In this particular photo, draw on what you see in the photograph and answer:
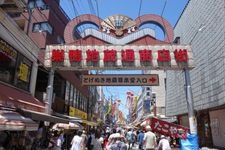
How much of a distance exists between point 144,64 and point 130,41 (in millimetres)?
2138

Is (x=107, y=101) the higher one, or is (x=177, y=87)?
(x=107, y=101)

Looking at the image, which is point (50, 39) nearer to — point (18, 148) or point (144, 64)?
point (144, 64)

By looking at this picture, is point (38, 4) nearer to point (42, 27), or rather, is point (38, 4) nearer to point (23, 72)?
point (42, 27)

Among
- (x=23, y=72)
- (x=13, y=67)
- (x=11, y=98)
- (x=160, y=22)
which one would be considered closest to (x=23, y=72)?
(x=23, y=72)

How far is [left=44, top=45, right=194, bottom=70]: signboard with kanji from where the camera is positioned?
681 inches

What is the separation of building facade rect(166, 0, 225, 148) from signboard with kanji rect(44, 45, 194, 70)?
5211 millimetres

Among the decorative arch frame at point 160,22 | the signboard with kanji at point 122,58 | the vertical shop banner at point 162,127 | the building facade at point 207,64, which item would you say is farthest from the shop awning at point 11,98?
the building facade at point 207,64

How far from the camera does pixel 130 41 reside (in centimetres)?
1844

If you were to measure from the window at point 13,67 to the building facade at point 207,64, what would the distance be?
559 inches

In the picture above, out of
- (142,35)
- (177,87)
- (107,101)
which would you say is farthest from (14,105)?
(107,101)

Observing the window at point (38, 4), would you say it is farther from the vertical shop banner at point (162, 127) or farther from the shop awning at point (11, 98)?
the vertical shop banner at point (162, 127)

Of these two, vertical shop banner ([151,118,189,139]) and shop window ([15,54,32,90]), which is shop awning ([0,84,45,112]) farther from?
vertical shop banner ([151,118,189,139])

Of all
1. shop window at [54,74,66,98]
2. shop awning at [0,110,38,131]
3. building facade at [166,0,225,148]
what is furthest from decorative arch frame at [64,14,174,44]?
shop awning at [0,110,38,131]

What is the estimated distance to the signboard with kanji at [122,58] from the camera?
1730 cm
